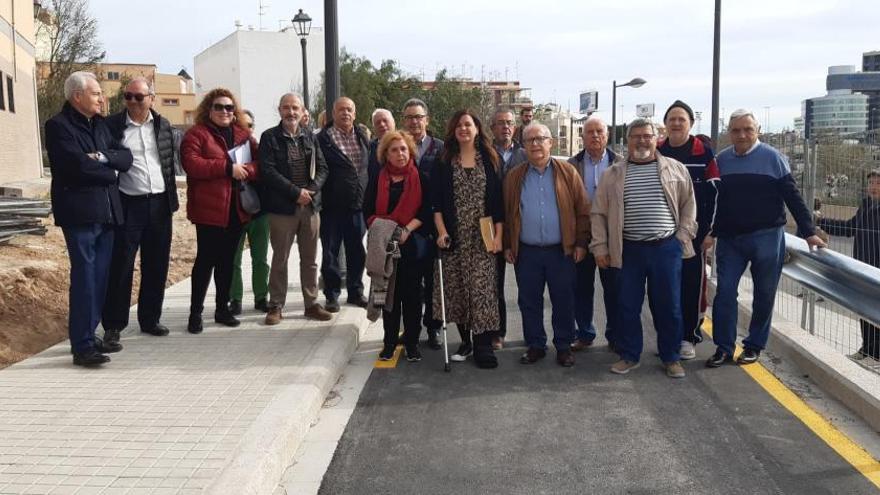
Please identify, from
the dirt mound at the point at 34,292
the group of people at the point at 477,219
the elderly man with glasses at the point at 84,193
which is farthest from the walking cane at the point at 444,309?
the dirt mound at the point at 34,292

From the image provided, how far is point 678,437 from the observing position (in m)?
4.42

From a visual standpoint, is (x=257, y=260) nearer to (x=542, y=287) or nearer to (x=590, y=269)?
(x=542, y=287)

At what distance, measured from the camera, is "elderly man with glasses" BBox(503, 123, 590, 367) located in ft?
18.9

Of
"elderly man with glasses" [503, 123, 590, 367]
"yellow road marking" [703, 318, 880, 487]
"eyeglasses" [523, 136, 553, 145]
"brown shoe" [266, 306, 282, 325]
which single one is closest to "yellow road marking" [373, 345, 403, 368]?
"elderly man with glasses" [503, 123, 590, 367]

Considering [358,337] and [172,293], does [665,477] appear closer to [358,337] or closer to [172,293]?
[358,337]

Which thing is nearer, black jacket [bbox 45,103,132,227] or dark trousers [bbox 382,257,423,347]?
black jacket [bbox 45,103,132,227]

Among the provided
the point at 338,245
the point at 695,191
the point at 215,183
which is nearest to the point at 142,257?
the point at 215,183

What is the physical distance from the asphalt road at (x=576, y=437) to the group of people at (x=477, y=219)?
453 millimetres

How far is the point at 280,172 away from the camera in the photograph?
6.59 meters

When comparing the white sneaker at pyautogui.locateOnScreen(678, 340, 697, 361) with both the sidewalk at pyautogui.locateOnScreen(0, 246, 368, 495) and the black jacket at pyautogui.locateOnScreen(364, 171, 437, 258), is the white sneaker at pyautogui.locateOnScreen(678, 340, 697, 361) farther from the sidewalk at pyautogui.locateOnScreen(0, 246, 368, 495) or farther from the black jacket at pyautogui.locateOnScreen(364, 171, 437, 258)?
the sidewalk at pyautogui.locateOnScreen(0, 246, 368, 495)

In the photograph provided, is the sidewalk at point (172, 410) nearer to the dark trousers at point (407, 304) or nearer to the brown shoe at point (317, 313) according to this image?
the brown shoe at point (317, 313)

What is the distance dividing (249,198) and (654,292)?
3416 mm

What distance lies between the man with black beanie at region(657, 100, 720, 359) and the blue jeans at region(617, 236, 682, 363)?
0.51 m

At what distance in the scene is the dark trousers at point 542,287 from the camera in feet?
19.2
